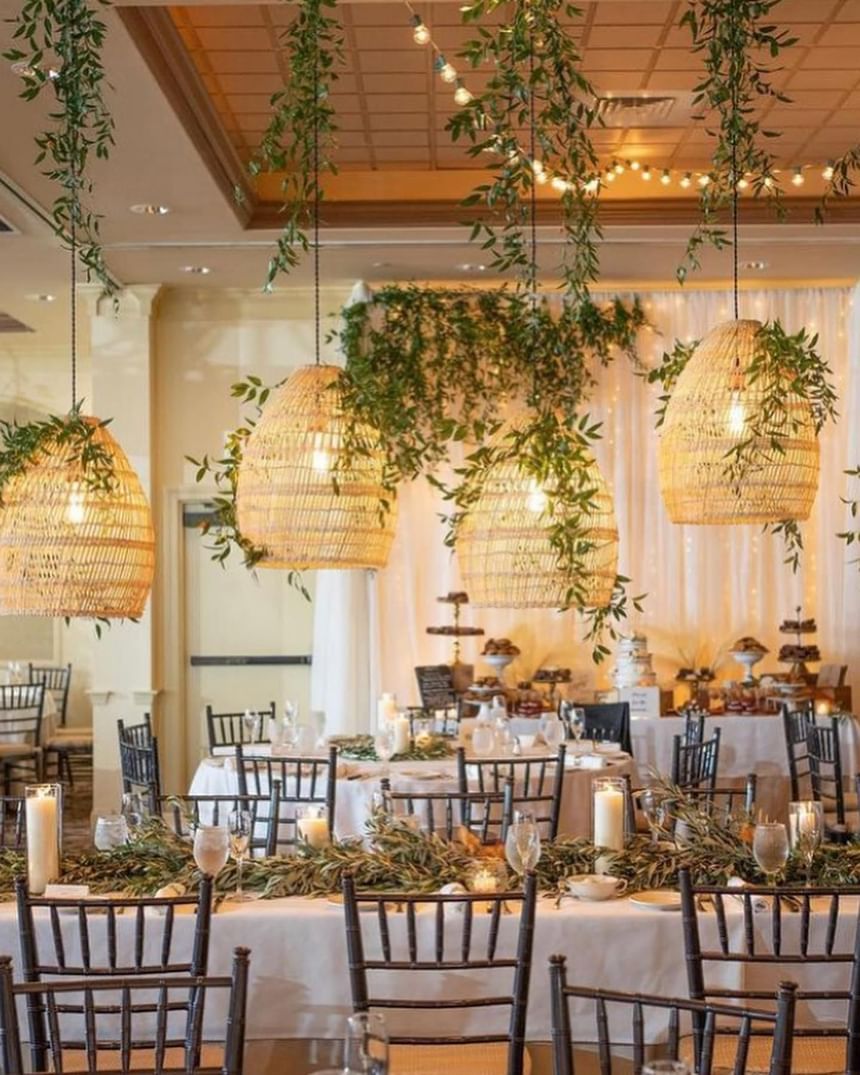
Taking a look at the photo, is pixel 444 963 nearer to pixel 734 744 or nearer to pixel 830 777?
pixel 830 777

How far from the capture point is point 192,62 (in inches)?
280

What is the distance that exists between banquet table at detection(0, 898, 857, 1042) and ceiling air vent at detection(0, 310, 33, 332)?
10229 mm

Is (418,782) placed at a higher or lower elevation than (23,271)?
lower

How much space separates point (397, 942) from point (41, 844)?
110 cm

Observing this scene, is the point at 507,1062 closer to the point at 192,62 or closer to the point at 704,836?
the point at 704,836

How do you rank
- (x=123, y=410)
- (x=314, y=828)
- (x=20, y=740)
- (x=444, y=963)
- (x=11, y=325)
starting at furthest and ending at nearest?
(x=11, y=325) → (x=20, y=740) → (x=123, y=410) → (x=314, y=828) → (x=444, y=963)

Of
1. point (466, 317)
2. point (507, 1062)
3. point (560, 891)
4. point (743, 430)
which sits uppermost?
point (466, 317)

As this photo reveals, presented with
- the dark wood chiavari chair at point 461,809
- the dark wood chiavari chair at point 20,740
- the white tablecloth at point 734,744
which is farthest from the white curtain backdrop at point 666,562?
the dark wood chiavari chair at point 461,809

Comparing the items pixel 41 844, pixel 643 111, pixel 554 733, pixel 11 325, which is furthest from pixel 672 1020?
pixel 11 325

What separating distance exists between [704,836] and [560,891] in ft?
1.72

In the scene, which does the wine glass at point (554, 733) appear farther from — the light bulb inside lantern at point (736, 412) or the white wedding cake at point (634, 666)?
the white wedding cake at point (634, 666)

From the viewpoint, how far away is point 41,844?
445 cm

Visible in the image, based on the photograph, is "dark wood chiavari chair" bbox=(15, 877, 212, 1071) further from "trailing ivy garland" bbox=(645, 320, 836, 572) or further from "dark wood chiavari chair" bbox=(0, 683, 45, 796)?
"dark wood chiavari chair" bbox=(0, 683, 45, 796)

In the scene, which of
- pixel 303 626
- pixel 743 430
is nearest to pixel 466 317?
pixel 303 626
